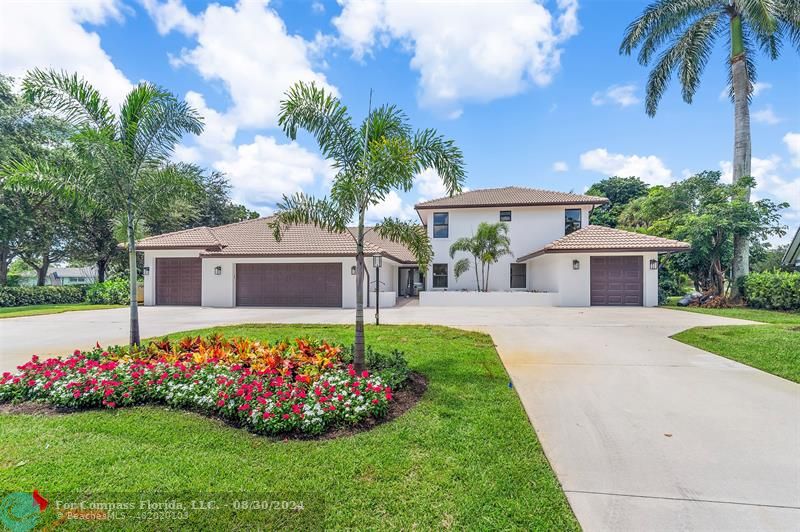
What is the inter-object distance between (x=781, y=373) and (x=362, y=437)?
6.64 m

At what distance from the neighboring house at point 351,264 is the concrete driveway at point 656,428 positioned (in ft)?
28.3

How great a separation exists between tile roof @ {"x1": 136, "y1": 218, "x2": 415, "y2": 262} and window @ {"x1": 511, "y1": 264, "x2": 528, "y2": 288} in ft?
26.7

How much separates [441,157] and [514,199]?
16463 millimetres

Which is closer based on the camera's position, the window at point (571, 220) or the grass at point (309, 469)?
the grass at point (309, 469)

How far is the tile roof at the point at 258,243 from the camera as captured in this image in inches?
653

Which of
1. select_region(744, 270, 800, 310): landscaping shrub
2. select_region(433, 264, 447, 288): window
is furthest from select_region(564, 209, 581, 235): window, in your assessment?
select_region(744, 270, 800, 310): landscaping shrub

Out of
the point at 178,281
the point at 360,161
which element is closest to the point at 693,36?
the point at 360,161

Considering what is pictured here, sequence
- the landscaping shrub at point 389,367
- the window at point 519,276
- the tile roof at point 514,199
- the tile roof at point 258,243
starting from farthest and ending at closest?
the window at point 519,276
the tile roof at point 514,199
the tile roof at point 258,243
the landscaping shrub at point 389,367

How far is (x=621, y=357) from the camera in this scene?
6629 mm

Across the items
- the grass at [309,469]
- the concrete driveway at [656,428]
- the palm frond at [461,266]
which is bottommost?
the concrete driveway at [656,428]

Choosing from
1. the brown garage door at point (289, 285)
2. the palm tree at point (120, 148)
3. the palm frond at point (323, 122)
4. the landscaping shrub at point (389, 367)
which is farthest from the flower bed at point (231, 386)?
the brown garage door at point (289, 285)

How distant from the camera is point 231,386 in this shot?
408 centimetres

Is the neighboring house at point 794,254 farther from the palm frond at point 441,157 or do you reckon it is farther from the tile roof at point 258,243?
the palm frond at point 441,157

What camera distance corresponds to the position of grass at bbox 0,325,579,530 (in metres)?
2.37
